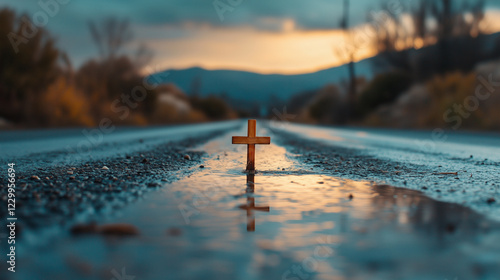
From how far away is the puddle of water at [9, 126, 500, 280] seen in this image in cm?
373

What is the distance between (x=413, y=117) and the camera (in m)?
37.3

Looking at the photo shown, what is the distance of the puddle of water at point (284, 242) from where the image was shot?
147 inches

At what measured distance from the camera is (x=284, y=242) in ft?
14.7

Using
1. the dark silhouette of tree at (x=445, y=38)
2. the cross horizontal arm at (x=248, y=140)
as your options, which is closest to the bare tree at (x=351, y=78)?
the dark silhouette of tree at (x=445, y=38)

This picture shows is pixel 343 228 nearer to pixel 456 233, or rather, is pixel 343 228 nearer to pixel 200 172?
pixel 456 233

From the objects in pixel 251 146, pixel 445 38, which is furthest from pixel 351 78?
pixel 251 146

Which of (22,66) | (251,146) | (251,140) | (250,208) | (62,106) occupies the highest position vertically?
(22,66)

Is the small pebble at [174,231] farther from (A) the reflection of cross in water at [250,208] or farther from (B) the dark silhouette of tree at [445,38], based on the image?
(B) the dark silhouette of tree at [445,38]

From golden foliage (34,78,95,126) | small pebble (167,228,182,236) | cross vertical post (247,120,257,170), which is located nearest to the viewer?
small pebble (167,228,182,236)

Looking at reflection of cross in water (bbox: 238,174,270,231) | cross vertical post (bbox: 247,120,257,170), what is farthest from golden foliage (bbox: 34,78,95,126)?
reflection of cross in water (bbox: 238,174,270,231)

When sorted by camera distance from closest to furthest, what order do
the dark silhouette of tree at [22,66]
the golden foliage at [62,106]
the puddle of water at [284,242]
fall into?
1. the puddle of water at [284,242]
2. the dark silhouette of tree at [22,66]
3. the golden foliage at [62,106]

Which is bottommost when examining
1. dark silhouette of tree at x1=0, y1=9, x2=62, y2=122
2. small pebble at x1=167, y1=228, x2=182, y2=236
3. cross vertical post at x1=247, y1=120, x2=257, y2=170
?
small pebble at x1=167, y1=228, x2=182, y2=236

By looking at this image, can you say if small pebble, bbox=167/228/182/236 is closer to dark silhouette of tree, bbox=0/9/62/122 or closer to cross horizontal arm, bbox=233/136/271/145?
cross horizontal arm, bbox=233/136/271/145

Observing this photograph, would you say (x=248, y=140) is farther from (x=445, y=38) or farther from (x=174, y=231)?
(x=445, y=38)
